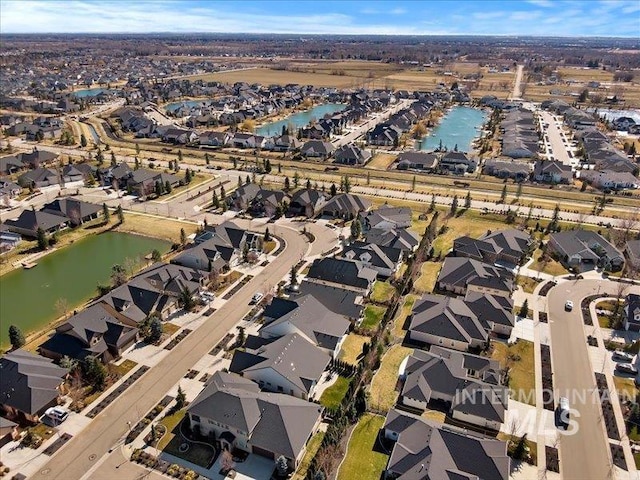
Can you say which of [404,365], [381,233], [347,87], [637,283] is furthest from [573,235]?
[347,87]

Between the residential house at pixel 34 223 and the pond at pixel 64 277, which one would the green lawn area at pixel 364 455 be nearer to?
the pond at pixel 64 277

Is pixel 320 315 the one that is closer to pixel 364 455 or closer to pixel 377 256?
pixel 377 256

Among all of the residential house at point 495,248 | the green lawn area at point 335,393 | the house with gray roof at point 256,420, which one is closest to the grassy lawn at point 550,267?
the residential house at point 495,248

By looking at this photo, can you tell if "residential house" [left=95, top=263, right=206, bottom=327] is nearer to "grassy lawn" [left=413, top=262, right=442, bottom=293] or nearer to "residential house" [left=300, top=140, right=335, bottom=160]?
"grassy lawn" [left=413, top=262, right=442, bottom=293]

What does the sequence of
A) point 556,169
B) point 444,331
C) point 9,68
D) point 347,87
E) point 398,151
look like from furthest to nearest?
point 9,68 < point 347,87 < point 398,151 < point 556,169 < point 444,331

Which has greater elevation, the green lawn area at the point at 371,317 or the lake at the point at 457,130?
the lake at the point at 457,130

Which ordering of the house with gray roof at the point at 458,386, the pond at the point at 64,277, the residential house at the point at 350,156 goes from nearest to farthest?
the house with gray roof at the point at 458,386 → the pond at the point at 64,277 → the residential house at the point at 350,156

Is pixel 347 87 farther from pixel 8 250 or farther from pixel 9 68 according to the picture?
pixel 9 68
